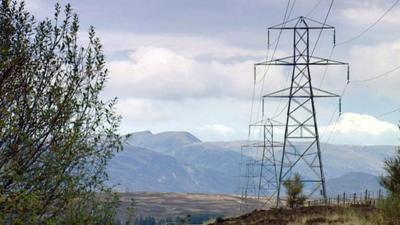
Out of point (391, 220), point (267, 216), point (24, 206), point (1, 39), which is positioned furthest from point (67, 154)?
point (267, 216)

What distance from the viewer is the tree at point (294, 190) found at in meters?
70.8

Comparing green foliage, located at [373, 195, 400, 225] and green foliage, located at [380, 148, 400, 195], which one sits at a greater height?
green foliage, located at [380, 148, 400, 195]

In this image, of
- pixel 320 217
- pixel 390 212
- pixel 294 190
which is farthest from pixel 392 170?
pixel 294 190

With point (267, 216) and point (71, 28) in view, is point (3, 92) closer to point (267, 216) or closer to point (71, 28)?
point (71, 28)

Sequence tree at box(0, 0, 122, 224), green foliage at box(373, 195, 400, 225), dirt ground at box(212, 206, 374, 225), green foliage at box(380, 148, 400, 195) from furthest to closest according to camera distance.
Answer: green foliage at box(380, 148, 400, 195) < dirt ground at box(212, 206, 374, 225) < green foliage at box(373, 195, 400, 225) < tree at box(0, 0, 122, 224)

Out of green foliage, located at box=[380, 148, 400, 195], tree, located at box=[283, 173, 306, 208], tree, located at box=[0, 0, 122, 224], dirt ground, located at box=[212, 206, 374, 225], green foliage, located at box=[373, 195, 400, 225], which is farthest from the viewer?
tree, located at box=[283, 173, 306, 208]

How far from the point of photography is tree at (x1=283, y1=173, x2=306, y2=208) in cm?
7075

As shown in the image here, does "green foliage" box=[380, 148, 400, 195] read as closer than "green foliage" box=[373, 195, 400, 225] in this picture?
No

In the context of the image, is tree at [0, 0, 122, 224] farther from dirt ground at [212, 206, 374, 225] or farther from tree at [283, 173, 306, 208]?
tree at [283, 173, 306, 208]

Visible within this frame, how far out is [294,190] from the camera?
70.8 metres

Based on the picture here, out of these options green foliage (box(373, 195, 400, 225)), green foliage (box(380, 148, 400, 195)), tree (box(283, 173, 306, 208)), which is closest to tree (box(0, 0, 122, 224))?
green foliage (box(373, 195, 400, 225))

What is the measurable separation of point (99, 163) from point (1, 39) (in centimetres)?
363

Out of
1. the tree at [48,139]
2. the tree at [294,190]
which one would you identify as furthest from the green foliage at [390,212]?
the tree at [294,190]

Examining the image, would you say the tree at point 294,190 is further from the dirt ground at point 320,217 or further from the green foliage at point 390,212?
the green foliage at point 390,212
